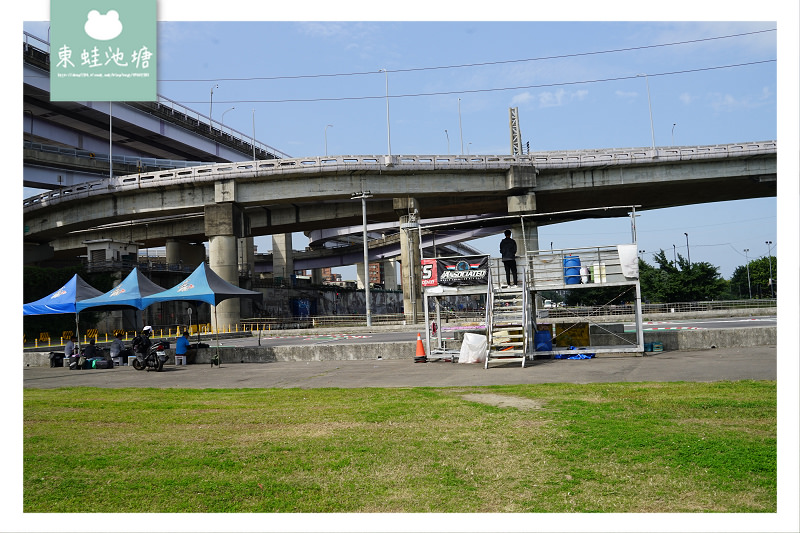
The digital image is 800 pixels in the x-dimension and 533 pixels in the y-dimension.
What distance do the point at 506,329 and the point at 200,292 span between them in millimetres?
10798

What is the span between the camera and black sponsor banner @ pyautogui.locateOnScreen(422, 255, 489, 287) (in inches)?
805

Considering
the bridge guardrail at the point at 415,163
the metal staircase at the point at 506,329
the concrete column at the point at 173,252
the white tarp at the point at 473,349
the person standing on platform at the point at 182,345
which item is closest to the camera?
the metal staircase at the point at 506,329

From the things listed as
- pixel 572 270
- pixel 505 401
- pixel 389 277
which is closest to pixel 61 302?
pixel 572 270

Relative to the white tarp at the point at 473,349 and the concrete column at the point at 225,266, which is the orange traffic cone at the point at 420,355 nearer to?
the white tarp at the point at 473,349

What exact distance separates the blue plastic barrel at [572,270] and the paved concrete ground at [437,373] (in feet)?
8.46

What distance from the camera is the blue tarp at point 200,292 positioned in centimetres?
2272

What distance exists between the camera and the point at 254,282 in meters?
75.4

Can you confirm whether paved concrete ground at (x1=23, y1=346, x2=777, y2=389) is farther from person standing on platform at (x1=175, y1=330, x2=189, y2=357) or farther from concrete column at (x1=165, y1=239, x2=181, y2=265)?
concrete column at (x1=165, y1=239, x2=181, y2=265)

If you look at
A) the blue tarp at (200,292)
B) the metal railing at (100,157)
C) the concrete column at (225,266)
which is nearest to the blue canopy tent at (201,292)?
the blue tarp at (200,292)

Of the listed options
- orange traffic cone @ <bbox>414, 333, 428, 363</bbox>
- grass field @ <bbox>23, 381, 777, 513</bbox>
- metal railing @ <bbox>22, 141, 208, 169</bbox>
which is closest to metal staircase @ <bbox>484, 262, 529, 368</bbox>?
orange traffic cone @ <bbox>414, 333, 428, 363</bbox>

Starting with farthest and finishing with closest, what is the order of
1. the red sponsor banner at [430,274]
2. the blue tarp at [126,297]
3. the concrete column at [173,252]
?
the concrete column at [173,252] → the blue tarp at [126,297] → the red sponsor banner at [430,274]

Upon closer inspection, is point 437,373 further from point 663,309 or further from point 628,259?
point 663,309

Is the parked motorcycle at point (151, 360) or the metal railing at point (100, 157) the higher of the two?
the metal railing at point (100, 157)

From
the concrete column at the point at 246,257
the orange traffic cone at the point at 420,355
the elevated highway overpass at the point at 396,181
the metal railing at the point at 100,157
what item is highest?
the metal railing at the point at 100,157
